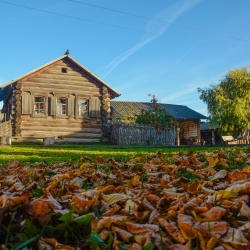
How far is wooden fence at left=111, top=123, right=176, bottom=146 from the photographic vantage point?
18.2 meters

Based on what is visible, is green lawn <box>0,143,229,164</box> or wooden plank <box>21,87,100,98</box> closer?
green lawn <box>0,143,229,164</box>

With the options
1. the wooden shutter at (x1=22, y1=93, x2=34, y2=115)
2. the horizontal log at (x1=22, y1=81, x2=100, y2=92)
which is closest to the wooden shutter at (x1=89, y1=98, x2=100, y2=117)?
the horizontal log at (x1=22, y1=81, x2=100, y2=92)

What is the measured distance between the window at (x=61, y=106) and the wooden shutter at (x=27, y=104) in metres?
1.70

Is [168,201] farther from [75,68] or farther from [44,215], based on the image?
[75,68]

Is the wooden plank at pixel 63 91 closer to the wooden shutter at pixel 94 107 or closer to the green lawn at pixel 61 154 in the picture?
the wooden shutter at pixel 94 107

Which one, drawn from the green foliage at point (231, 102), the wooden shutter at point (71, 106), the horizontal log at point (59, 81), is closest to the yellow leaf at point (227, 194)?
the wooden shutter at point (71, 106)

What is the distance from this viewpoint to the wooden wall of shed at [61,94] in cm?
1816

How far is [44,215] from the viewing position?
148 cm

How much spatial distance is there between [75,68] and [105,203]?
18.2 m

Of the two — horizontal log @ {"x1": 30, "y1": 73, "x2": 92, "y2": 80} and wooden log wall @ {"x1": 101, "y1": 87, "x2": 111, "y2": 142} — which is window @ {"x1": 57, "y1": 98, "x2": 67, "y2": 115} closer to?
horizontal log @ {"x1": 30, "y1": 73, "x2": 92, "y2": 80}

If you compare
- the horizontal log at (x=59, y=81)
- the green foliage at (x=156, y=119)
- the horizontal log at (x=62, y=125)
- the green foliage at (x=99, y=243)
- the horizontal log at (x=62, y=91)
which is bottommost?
the green foliage at (x=99, y=243)

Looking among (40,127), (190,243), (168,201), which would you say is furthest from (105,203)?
(40,127)

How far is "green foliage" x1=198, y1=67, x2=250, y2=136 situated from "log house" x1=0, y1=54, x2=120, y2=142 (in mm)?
18994

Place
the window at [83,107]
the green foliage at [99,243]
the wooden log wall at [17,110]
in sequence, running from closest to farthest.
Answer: the green foliage at [99,243]
the wooden log wall at [17,110]
the window at [83,107]
